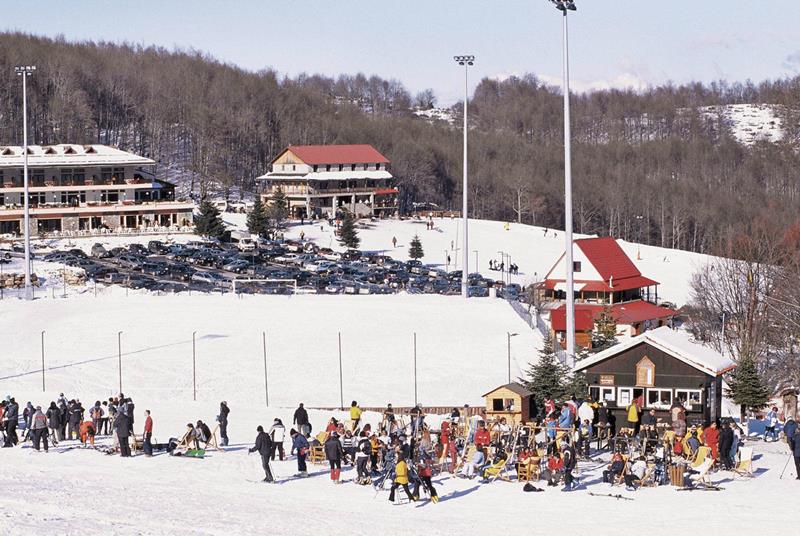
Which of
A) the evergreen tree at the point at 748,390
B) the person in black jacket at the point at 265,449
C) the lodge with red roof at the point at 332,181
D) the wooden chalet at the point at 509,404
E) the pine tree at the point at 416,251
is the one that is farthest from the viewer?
the lodge with red roof at the point at 332,181

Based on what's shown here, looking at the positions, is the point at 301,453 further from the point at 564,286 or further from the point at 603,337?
the point at 564,286

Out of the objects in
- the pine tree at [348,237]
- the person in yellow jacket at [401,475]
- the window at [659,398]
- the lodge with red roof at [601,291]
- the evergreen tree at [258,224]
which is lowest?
the person in yellow jacket at [401,475]

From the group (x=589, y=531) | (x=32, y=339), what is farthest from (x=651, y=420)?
(x=32, y=339)

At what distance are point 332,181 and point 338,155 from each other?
19.9 ft

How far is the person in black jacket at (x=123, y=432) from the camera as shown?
29.6 meters

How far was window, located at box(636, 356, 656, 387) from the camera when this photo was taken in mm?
32812

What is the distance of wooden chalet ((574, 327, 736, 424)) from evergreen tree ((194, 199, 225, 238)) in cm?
6129

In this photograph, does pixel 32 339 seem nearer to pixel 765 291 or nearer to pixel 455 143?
pixel 765 291

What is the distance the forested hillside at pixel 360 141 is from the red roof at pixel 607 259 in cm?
5235

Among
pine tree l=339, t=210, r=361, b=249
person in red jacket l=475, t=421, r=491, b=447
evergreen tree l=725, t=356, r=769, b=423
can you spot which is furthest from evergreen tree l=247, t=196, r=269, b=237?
person in red jacket l=475, t=421, r=491, b=447

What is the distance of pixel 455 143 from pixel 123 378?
4690 inches

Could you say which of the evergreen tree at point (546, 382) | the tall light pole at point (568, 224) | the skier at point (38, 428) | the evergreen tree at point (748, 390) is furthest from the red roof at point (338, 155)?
the skier at point (38, 428)

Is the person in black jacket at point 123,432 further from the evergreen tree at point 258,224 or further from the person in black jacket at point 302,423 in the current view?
the evergreen tree at point 258,224

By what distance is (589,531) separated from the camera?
23.0 m
